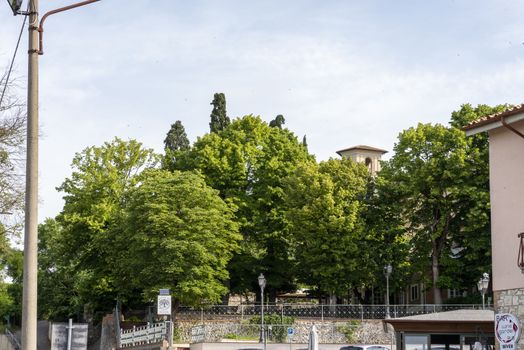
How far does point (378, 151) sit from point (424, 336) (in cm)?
7143

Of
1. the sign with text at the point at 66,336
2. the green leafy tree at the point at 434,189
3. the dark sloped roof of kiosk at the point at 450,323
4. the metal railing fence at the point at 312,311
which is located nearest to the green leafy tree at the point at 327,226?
the metal railing fence at the point at 312,311

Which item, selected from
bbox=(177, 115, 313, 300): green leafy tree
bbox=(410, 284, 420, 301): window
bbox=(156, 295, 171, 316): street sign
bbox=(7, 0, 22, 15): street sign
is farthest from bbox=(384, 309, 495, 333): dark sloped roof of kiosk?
bbox=(410, 284, 420, 301): window

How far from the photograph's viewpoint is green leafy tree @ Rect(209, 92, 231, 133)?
71062mm

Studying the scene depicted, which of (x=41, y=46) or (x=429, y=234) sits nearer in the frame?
(x=41, y=46)

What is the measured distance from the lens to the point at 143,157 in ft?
201

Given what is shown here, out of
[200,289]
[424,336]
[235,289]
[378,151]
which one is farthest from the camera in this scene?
[378,151]

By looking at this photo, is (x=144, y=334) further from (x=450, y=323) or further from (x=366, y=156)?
(x=366, y=156)

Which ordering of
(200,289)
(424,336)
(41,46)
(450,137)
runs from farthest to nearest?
(450,137) < (200,289) < (424,336) < (41,46)

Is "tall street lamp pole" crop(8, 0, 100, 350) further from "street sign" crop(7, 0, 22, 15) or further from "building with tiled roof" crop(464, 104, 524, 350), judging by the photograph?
"building with tiled roof" crop(464, 104, 524, 350)

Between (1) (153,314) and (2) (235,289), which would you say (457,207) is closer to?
(2) (235,289)

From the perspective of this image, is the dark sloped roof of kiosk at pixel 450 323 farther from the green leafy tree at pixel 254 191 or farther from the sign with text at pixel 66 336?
the green leafy tree at pixel 254 191

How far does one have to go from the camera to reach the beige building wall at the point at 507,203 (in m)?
22.1

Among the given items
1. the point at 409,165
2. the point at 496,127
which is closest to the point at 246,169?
the point at 409,165

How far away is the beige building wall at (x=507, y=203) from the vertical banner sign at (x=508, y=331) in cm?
619
